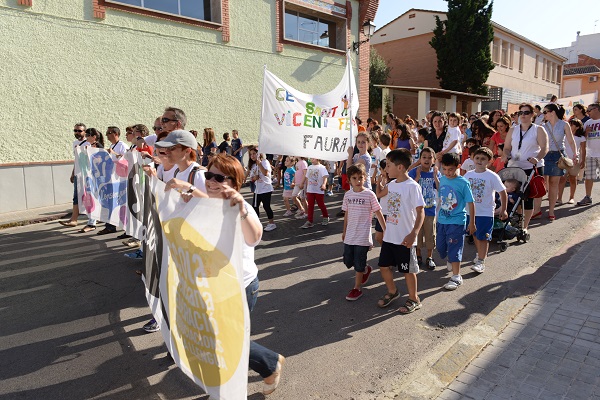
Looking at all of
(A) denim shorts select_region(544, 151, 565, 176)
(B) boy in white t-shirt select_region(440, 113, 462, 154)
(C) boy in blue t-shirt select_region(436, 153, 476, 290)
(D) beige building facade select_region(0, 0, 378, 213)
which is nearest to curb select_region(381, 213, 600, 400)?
(C) boy in blue t-shirt select_region(436, 153, 476, 290)

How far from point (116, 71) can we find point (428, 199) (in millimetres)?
9650

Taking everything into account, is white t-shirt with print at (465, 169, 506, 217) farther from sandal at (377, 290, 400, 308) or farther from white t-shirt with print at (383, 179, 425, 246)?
sandal at (377, 290, 400, 308)

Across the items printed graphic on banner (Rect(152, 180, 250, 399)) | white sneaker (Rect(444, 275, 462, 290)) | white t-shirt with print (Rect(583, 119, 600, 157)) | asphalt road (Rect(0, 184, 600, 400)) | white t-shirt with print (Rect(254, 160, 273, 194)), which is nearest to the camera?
printed graphic on banner (Rect(152, 180, 250, 399))

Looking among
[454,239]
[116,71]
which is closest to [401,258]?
[454,239]

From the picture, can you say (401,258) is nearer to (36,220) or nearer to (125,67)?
(36,220)

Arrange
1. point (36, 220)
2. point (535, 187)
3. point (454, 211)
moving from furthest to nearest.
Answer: point (36, 220), point (535, 187), point (454, 211)

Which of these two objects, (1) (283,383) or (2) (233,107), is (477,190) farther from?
(2) (233,107)

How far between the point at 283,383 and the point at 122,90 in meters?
10.9

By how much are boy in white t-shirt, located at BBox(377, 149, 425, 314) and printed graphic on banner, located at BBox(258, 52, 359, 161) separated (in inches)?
106

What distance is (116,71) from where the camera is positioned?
11922 mm

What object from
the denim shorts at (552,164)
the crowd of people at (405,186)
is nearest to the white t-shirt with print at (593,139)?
the crowd of people at (405,186)

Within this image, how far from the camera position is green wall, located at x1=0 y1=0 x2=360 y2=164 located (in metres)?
10.3

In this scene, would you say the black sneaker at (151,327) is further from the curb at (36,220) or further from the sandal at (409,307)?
the curb at (36,220)

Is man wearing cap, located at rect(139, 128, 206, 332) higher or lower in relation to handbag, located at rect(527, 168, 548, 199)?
higher
